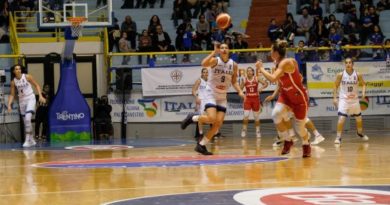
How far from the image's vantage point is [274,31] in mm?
29266

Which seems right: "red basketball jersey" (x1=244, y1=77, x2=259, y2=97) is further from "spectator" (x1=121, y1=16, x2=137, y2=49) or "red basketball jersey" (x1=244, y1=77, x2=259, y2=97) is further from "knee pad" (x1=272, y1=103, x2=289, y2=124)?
"knee pad" (x1=272, y1=103, x2=289, y2=124)

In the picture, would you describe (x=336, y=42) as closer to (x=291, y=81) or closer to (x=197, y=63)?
(x=197, y=63)

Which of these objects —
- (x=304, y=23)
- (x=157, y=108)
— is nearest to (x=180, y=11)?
(x=304, y=23)

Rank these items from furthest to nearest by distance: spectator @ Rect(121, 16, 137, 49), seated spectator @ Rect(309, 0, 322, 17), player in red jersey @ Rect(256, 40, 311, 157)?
1. seated spectator @ Rect(309, 0, 322, 17)
2. spectator @ Rect(121, 16, 137, 49)
3. player in red jersey @ Rect(256, 40, 311, 157)

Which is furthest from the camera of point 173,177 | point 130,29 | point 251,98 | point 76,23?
point 130,29

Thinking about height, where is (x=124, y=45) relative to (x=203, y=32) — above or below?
below

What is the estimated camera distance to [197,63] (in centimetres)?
2669

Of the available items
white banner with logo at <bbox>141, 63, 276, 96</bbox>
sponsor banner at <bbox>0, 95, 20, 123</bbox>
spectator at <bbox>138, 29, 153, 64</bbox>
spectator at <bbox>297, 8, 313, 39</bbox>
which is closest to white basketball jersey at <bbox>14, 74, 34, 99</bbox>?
sponsor banner at <bbox>0, 95, 20, 123</bbox>

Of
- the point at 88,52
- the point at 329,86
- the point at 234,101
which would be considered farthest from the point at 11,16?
the point at 329,86

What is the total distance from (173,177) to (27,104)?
11.6 metres

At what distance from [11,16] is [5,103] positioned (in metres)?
4.26

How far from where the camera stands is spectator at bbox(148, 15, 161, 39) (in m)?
28.5

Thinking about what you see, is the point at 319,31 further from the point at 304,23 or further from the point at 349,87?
the point at 349,87

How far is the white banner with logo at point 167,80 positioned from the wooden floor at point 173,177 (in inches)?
355
